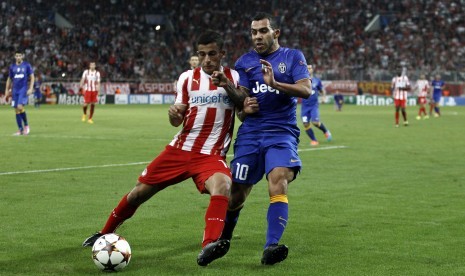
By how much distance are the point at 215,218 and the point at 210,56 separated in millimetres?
1416

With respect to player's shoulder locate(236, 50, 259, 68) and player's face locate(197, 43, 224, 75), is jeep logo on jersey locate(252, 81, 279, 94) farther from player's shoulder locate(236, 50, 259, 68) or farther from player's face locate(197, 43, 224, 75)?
player's face locate(197, 43, 224, 75)

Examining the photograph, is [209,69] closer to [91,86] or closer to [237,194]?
[237,194]

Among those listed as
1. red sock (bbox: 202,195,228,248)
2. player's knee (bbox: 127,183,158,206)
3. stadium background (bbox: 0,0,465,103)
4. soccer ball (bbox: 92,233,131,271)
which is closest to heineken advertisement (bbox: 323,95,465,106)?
stadium background (bbox: 0,0,465,103)

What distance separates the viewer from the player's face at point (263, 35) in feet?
24.6

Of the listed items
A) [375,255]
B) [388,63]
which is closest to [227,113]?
[375,255]

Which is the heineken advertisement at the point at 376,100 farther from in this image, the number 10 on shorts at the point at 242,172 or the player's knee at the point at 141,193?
the player's knee at the point at 141,193

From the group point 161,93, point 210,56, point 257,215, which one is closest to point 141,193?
point 210,56

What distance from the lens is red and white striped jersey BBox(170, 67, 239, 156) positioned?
24.5 feet

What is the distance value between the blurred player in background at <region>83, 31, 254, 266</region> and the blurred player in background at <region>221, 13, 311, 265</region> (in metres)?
0.16

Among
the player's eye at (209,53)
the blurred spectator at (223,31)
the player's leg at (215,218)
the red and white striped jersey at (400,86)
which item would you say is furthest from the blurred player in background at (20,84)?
the blurred spectator at (223,31)

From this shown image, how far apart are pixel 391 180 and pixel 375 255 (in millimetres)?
6370

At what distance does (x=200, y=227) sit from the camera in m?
9.02

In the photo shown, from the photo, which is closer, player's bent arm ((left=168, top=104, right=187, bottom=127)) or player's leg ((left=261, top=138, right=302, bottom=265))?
player's leg ((left=261, top=138, right=302, bottom=265))

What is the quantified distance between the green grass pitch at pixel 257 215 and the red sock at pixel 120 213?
32cm
